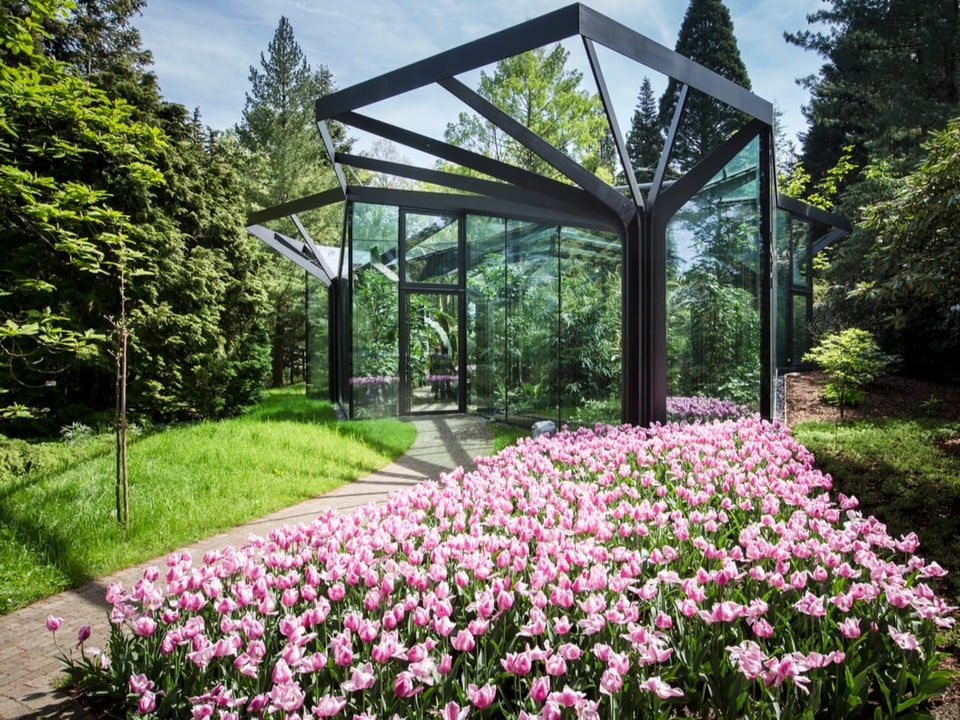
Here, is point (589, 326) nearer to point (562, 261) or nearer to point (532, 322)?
point (562, 261)

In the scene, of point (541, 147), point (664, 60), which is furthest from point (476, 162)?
point (664, 60)

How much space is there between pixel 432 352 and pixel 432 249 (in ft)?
6.63

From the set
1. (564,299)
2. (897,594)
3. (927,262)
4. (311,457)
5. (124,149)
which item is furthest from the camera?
(564,299)

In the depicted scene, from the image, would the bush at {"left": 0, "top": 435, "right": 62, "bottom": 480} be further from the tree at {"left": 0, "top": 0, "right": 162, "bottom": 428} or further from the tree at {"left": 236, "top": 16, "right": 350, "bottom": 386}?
the tree at {"left": 236, "top": 16, "right": 350, "bottom": 386}

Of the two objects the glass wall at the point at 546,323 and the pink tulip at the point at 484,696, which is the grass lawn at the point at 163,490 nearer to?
the glass wall at the point at 546,323

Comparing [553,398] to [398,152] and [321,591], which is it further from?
[398,152]

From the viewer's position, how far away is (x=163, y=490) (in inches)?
211

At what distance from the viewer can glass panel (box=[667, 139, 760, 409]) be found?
620cm

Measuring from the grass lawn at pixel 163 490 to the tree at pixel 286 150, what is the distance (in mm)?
10317

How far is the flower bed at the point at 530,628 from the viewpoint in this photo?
1.73 meters

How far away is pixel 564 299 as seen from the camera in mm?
7770

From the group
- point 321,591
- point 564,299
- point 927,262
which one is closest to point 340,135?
point 564,299

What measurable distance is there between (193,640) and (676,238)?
6034 mm

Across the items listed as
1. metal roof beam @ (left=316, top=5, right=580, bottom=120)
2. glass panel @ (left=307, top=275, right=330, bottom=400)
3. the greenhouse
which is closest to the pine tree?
glass panel @ (left=307, top=275, right=330, bottom=400)
